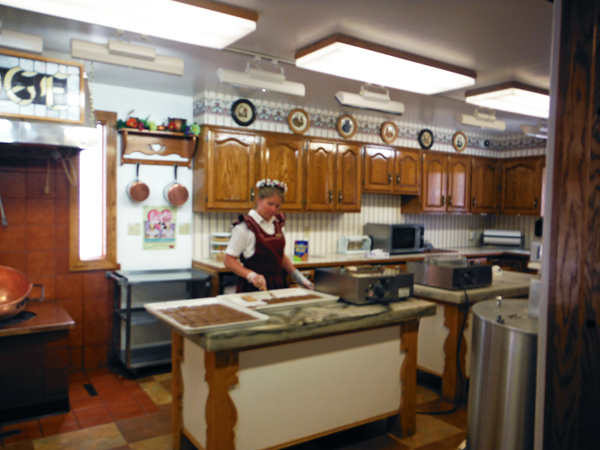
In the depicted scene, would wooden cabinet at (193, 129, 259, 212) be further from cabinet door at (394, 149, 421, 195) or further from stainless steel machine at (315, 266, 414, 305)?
cabinet door at (394, 149, 421, 195)

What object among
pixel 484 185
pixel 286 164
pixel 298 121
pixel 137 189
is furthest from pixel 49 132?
pixel 484 185

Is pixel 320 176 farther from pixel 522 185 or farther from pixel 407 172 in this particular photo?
pixel 522 185

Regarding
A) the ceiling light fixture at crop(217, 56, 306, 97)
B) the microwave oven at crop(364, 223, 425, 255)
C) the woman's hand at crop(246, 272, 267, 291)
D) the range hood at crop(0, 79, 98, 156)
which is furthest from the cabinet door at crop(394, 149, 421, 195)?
the range hood at crop(0, 79, 98, 156)

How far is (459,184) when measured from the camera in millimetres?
6500

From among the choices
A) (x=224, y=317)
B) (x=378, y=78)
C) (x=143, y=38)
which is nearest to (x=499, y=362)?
(x=224, y=317)

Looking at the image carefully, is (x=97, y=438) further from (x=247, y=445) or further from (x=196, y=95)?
(x=196, y=95)

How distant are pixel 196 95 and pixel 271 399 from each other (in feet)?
10.7

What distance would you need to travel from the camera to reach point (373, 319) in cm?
262

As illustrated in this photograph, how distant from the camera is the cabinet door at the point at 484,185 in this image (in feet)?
21.9

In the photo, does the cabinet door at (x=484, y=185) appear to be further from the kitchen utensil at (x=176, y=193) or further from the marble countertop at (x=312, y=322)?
the marble countertop at (x=312, y=322)

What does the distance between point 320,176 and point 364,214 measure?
109 cm

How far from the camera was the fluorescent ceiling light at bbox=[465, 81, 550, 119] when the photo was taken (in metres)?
3.98

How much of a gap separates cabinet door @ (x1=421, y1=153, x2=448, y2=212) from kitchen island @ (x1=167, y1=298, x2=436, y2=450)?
350cm

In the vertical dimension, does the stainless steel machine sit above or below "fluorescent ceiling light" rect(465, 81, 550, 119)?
below
